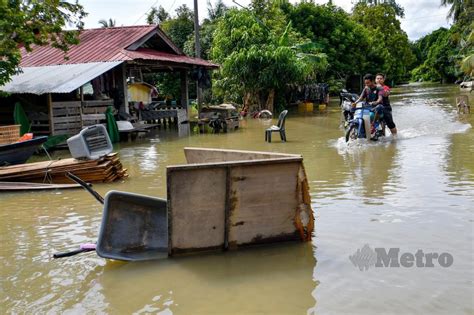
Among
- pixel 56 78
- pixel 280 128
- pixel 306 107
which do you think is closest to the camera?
pixel 280 128

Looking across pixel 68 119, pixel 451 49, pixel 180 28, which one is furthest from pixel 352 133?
pixel 451 49

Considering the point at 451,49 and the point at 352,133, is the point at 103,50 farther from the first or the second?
the point at 451,49

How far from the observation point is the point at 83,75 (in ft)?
52.6

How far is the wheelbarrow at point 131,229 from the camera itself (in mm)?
5328

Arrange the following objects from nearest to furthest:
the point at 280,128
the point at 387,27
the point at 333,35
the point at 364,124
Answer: the point at 364,124, the point at 280,128, the point at 333,35, the point at 387,27

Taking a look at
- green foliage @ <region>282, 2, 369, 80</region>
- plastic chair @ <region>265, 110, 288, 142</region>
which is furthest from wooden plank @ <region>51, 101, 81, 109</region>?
green foliage @ <region>282, 2, 369, 80</region>

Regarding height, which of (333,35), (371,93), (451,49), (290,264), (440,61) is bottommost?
(290,264)

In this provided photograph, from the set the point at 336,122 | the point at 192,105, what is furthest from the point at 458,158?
the point at 192,105

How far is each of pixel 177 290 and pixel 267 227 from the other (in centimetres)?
130

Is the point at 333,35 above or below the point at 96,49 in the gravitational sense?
above

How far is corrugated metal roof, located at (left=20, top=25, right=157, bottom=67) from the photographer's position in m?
18.6

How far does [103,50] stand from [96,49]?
1.63ft

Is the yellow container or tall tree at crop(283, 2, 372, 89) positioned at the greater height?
tall tree at crop(283, 2, 372, 89)

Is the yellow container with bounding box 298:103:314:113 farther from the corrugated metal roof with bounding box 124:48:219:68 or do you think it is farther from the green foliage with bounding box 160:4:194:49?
the green foliage with bounding box 160:4:194:49
